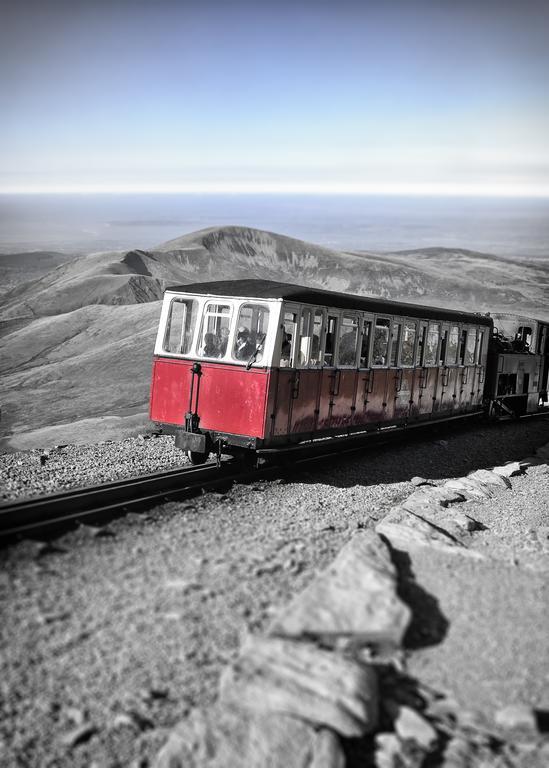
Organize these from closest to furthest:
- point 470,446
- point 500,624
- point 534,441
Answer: point 500,624 → point 470,446 → point 534,441

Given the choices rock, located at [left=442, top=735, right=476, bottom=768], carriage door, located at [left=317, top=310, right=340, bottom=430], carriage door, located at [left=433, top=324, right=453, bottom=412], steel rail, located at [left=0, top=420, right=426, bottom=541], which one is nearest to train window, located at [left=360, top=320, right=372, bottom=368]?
carriage door, located at [left=317, top=310, right=340, bottom=430]

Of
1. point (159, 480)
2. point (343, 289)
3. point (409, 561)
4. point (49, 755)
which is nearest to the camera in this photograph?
point (49, 755)

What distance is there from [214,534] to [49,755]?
3.90m

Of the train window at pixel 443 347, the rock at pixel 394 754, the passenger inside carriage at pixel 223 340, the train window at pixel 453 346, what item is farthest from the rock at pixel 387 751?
the train window at pixel 453 346

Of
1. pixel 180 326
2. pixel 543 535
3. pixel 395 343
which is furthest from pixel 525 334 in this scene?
pixel 543 535

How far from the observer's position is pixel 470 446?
1772 cm

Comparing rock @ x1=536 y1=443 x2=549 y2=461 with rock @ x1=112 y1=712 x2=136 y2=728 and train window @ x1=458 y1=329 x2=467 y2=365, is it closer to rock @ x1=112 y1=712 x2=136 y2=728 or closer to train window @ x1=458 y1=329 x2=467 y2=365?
train window @ x1=458 y1=329 x2=467 y2=365

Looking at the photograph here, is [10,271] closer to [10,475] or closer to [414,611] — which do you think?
[10,475]

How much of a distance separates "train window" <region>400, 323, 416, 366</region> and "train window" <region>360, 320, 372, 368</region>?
5.21 feet

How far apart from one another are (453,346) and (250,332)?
7.94 metres

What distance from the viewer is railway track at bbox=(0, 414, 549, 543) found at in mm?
8102

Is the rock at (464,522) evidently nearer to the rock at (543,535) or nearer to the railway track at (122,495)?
the rock at (543,535)

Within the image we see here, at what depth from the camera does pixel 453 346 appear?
58.7ft

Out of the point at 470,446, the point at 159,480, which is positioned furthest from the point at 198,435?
the point at 470,446
